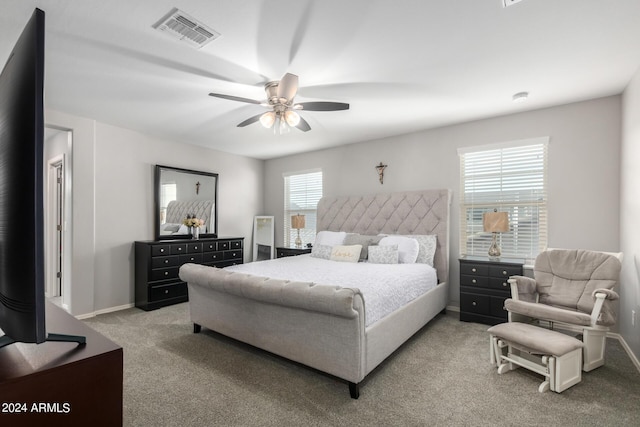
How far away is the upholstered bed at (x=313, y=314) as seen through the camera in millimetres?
2223

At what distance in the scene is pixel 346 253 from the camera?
427 cm

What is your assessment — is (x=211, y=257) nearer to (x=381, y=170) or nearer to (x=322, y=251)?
(x=322, y=251)

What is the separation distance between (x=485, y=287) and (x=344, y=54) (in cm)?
308

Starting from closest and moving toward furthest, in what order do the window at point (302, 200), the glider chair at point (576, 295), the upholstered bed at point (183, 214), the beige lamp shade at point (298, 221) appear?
the glider chair at point (576, 295) < the upholstered bed at point (183, 214) < the beige lamp shade at point (298, 221) < the window at point (302, 200)

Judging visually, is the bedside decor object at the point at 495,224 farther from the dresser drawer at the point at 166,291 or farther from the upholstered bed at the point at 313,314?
the dresser drawer at the point at 166,291

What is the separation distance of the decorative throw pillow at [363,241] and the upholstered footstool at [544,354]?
6.54ft

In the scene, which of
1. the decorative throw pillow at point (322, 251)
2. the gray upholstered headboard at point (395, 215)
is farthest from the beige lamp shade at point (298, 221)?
the decorative throw pillow at point (322, 251)

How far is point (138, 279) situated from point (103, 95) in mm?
2542

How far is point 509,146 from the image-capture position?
3936mm

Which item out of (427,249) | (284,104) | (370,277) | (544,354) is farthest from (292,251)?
(544,354)

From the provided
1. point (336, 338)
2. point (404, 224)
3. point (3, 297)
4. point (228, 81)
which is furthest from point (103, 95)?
point (404, 224)

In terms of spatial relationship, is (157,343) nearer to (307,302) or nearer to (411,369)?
(307,302)

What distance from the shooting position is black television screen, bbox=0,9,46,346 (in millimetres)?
811

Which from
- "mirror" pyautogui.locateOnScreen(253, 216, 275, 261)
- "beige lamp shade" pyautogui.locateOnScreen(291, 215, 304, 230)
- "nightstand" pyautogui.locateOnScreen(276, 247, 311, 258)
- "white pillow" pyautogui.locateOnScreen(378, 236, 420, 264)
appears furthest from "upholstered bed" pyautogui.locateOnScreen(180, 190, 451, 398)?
"mirror" pyautogui.locateOnScreen(253, 216, 275, 261)
